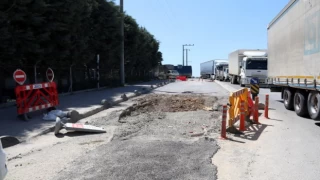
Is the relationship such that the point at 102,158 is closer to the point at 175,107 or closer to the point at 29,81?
the point at 175,107

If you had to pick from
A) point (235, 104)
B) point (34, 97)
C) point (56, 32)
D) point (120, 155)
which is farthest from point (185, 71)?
point (120, 155)

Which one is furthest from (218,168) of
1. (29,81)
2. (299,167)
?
(29,81)

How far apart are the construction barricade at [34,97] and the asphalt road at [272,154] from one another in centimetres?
616

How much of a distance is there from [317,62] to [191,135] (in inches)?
174

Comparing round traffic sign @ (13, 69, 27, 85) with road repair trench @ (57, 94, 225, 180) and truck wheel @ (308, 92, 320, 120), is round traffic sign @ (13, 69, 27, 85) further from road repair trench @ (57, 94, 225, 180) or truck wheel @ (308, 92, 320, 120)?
truck wheel @ (308, 92, 320, 120)

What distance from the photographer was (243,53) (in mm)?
37438

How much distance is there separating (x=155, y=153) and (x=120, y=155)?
658mm

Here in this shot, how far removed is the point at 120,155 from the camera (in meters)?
6.64

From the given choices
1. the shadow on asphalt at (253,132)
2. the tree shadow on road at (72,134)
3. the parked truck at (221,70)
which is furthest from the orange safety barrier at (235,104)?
the parked truck at (221,70)

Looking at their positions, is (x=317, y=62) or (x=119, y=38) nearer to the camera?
(x=317, y=62)

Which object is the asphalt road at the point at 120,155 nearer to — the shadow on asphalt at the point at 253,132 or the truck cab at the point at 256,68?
the shadow on asphalt at the point at 253,132

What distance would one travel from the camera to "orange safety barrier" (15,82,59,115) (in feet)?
35.0

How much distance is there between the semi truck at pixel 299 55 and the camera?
34.8 feet

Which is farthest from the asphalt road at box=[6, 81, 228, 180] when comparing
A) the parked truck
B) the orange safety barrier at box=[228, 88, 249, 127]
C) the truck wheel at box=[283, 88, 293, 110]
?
the parked truck
